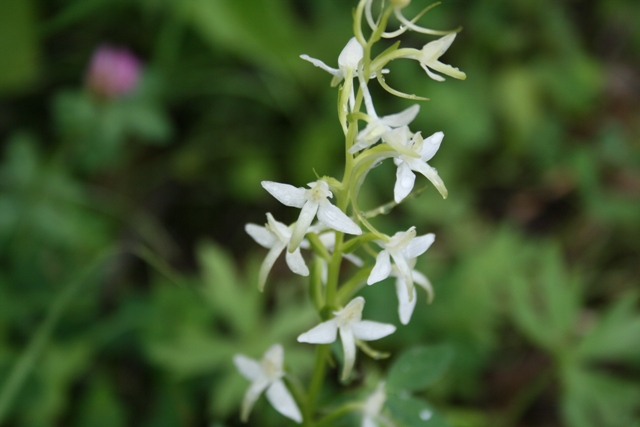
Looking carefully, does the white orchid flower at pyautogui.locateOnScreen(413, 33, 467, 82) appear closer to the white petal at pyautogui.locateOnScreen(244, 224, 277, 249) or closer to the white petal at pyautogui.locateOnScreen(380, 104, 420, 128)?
the white petal at pyautogui.locateOnScreen(380, 104, 420, 128)

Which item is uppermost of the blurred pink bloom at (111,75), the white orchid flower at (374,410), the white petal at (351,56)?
the blurred pink bloom at (111,75)

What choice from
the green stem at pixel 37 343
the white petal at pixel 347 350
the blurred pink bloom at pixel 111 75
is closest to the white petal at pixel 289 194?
the white petal at pixel 347 350

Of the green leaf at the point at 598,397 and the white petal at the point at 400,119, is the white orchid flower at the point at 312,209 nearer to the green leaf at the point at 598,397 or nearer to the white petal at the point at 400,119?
the white petal at the point at 400,119

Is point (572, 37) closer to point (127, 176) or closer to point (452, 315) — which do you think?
point (452, 315)

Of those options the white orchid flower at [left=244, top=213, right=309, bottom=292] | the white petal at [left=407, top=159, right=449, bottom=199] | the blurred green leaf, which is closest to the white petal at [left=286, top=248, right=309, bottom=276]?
the white orchid flower at [left=244, top=213, right=309, bottom=292]

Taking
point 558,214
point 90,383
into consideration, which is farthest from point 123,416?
point 558,214
